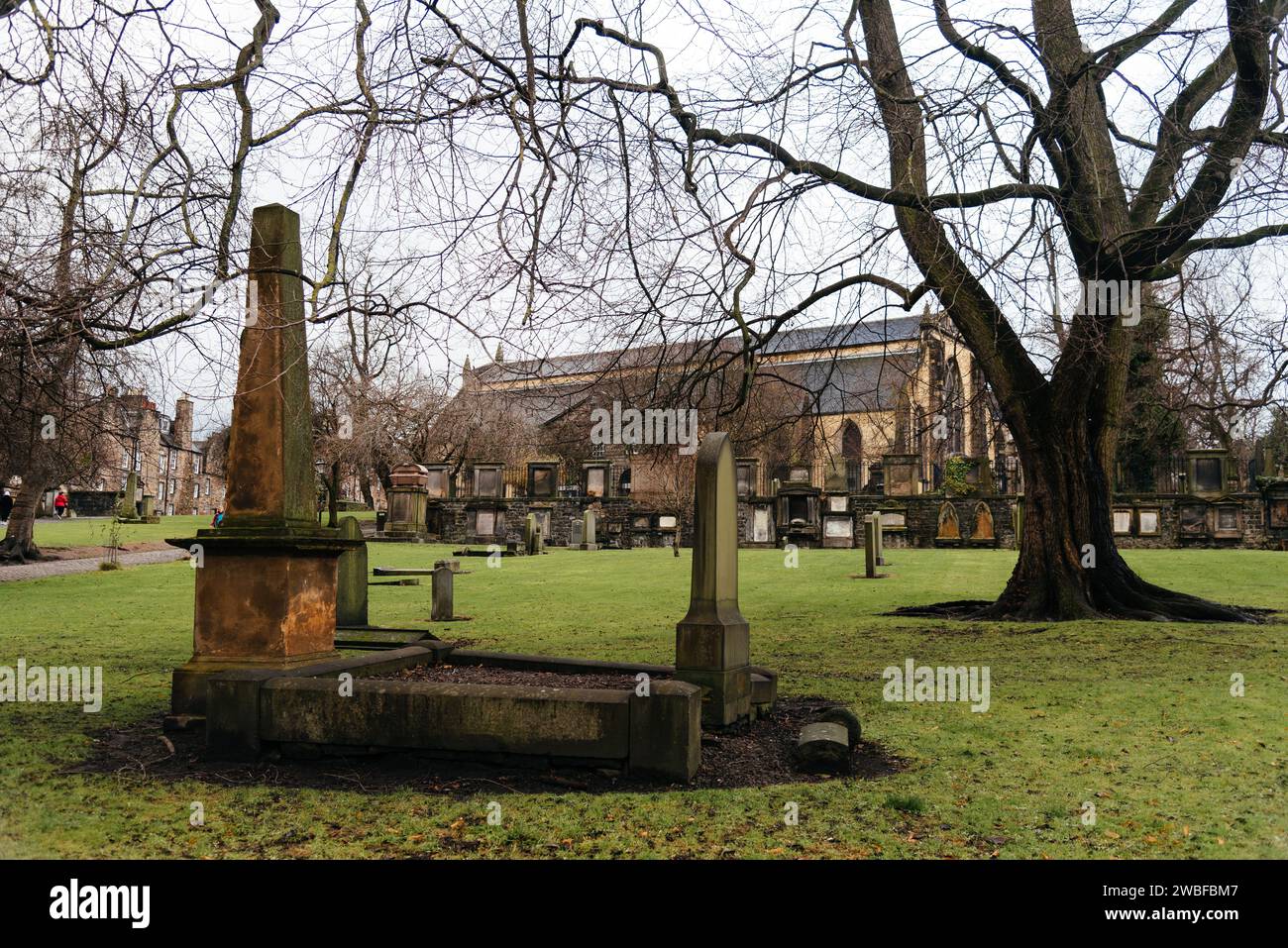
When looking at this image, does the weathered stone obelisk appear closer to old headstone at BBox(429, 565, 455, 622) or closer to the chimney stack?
old headstone at BBox(429, 565, 455, 622)

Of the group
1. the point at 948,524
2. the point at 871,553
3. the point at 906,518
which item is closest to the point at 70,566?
the point at 871,553

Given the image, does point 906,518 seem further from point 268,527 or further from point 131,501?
point 131,501

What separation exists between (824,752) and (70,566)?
2122cm

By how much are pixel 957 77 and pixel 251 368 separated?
223 inches

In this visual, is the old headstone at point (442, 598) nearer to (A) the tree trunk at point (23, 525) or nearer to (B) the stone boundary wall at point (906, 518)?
(A) the tree trunk at point (23, 525)

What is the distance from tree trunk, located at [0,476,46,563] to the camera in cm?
2141

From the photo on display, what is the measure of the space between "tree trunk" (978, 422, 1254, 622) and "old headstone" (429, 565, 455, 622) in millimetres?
6995

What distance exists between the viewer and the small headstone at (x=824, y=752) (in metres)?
5.36

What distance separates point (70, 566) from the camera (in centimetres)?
2148

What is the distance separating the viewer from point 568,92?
714 centimetres

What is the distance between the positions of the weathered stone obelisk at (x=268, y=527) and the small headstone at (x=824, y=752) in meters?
3.16

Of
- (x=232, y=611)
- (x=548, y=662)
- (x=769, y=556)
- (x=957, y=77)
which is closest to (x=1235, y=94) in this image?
(x=957, y=77)

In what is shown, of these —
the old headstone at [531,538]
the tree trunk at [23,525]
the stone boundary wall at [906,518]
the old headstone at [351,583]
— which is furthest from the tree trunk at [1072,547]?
the tree trunk at [23,525]
